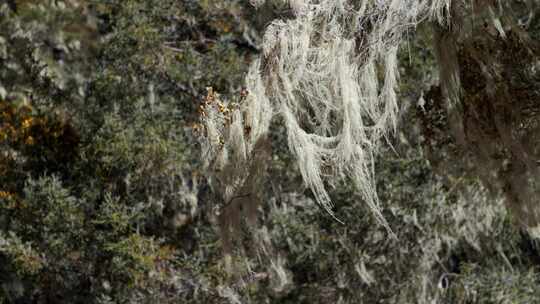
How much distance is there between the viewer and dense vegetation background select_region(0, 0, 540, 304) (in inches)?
275

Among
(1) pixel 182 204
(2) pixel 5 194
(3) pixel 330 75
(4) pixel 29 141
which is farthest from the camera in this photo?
(1) pixel 182 204

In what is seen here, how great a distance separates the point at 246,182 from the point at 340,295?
3132 millimetres

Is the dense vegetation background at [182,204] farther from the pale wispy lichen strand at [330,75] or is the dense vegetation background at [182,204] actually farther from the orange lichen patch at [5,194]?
the pale wispy lichen strand at [330,75]

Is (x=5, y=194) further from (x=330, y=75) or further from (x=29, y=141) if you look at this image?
Answer: (x=330, y=75)

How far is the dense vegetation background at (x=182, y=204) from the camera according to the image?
6.97 metres

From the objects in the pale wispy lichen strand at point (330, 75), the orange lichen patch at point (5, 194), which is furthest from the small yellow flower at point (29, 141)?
the pale wispy lichen strand at point (330, 75)

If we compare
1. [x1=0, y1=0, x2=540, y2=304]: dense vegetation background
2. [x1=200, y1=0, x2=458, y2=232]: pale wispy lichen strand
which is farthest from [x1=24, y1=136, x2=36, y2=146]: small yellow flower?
[x1=200, y1=0, x2=458, y2=232]: pale wispy lichen strand

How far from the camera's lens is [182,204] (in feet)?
26.3

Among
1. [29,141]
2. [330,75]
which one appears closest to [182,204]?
[29,141]

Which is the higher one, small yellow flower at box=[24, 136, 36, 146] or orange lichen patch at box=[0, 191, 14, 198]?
small yellow flower at box=[24, 136, 36, 146]

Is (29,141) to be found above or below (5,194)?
above

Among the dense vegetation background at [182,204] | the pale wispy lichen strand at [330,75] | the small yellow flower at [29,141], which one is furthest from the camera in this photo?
the small yellow flower at [29,141]

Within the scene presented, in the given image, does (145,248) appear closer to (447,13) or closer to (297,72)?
(297,72)

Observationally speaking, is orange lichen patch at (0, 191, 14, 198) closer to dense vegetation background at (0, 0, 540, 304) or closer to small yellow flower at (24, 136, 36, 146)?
dense vegetation background at (0, 0, 540, 304)
